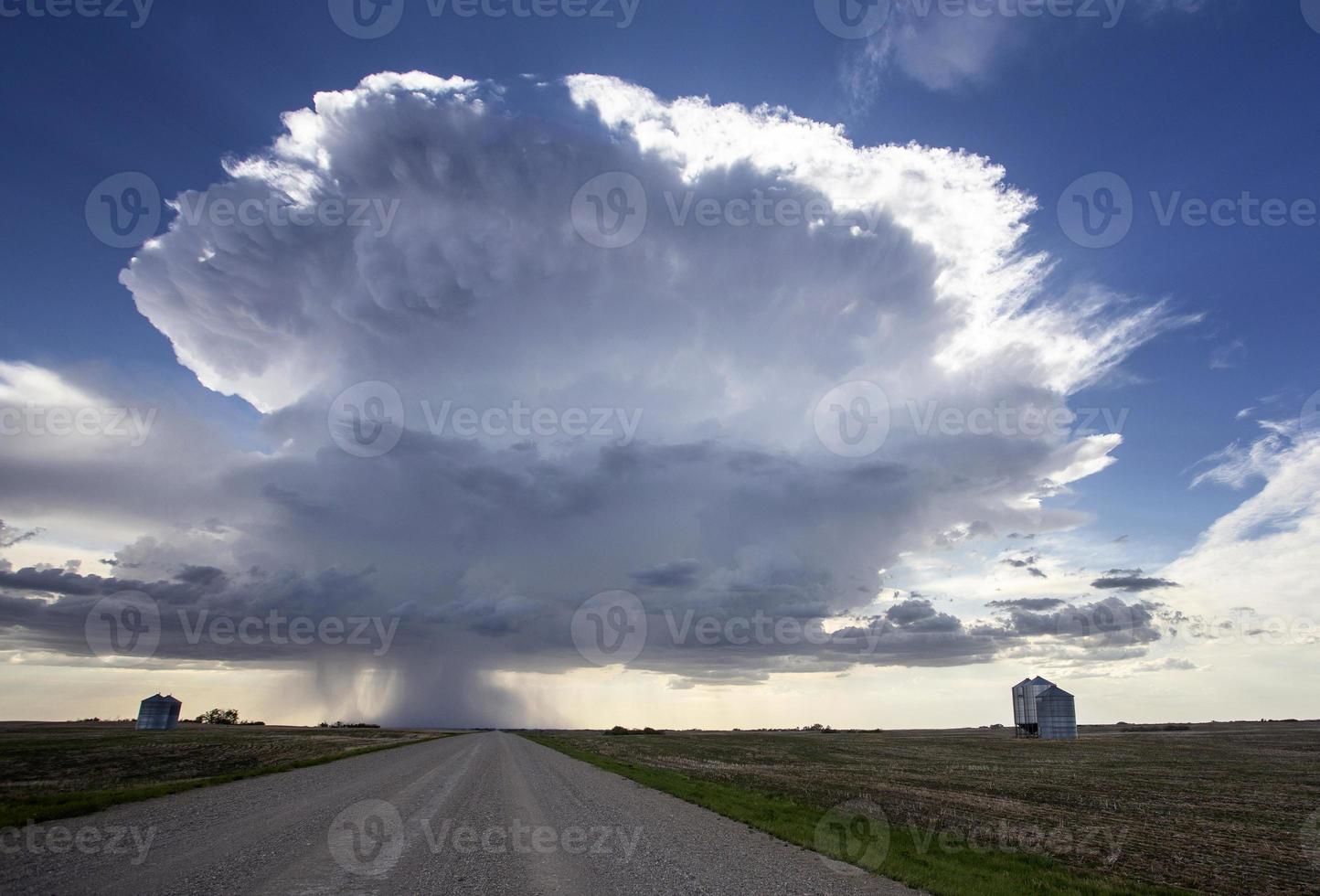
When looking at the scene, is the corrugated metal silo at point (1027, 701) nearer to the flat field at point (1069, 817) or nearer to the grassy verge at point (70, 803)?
the flat field at point (1069, 817)

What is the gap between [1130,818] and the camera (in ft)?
97.2

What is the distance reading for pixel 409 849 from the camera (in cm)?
1886

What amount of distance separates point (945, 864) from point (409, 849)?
14.8 meters

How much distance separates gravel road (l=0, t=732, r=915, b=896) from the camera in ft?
49.2

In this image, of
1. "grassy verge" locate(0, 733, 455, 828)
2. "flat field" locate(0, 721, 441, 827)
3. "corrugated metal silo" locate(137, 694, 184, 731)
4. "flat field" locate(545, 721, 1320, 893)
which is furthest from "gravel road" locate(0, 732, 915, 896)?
"corrugated metal silo" locate(137, 694, 184, 731)

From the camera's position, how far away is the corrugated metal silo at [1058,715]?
12706 cm

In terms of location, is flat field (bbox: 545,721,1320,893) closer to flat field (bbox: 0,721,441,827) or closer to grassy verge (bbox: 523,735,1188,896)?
grassy verge (bbox: 523,735,1188,896)

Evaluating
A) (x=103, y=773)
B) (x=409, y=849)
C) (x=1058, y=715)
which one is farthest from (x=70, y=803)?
(x=1058, y=715)

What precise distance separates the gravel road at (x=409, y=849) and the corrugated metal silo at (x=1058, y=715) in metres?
124

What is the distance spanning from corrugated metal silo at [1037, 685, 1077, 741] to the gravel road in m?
124

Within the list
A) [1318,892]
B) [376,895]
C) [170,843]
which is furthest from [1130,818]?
[170,843]

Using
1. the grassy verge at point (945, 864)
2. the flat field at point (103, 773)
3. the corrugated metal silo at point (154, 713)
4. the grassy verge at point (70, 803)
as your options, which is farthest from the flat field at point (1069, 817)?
the corrugated metal silo at point (154, 713)

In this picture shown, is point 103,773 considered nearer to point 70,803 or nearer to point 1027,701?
point 70,803

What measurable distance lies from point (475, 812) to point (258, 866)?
11.4m
